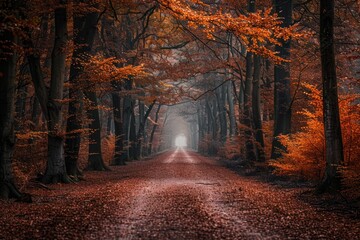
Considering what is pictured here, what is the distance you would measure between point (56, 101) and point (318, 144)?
9.01 metres

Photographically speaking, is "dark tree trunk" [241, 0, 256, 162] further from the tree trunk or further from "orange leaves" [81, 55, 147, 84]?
the tree trunk

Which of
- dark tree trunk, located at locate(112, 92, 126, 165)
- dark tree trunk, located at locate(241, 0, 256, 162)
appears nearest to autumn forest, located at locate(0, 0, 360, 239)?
dark tree trunk, located at locate(241, 0, 256, 162)

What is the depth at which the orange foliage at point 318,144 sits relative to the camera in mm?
10398

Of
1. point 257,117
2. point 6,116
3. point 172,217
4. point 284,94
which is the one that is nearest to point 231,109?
point 257,117

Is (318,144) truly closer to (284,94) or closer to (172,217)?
(284,94)

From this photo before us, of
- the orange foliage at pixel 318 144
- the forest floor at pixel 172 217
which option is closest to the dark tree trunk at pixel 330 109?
the orange foliage at pixel 318 144

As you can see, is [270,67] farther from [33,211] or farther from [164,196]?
[33,211]

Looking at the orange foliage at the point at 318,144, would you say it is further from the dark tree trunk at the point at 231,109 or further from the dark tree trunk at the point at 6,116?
the dark tree trunk at the point at 231,109

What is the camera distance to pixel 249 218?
7.30m

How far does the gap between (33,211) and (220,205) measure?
13.9 ft

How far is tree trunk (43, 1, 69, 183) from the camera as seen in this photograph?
13016mm

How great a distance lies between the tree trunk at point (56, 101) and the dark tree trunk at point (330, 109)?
27.5ft

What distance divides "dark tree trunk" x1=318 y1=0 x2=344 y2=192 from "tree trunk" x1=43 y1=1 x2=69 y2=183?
8388mm

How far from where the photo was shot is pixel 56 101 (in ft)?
43.2
